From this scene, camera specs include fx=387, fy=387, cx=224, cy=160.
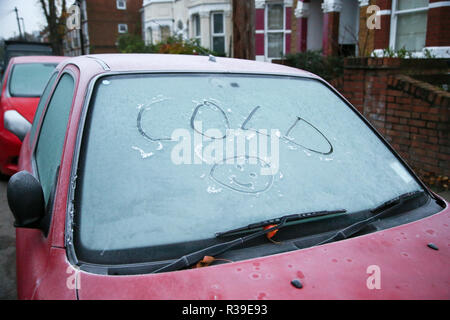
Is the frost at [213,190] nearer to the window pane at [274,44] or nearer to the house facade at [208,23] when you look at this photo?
the window pane at [274,44]

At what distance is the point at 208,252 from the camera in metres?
1.33

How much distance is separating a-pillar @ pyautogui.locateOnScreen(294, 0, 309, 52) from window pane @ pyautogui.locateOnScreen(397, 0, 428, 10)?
3969mm

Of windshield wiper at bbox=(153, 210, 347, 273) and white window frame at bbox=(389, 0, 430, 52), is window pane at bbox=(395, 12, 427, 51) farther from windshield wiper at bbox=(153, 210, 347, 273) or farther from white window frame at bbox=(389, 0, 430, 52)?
windshield wiper at bbox=(153, 210, 347, 273)

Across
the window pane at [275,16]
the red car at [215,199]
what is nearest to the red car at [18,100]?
the red car at [215,199]

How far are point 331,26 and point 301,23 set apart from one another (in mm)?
1862

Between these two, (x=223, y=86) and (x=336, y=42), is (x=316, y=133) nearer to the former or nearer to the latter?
(x=223, y=86)

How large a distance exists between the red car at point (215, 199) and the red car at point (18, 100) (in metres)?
3.03

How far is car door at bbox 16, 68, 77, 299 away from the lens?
1208mm

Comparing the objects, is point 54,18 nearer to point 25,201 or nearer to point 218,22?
point 218,22

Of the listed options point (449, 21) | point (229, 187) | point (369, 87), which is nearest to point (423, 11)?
point (449, 21)

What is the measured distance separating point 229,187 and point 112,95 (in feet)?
2.17

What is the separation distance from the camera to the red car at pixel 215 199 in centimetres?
122

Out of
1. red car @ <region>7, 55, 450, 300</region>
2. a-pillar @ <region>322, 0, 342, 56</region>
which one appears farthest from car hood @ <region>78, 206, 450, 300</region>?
a-pillar @ <region>322, 0, 342, 56</region>

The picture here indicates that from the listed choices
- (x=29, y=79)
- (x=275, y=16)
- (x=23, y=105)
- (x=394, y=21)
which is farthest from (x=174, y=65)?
(x=275, y=16)
